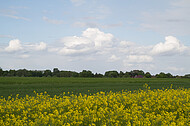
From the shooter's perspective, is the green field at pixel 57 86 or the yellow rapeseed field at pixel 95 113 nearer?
the yellow rapeseed field at pixel 95 113

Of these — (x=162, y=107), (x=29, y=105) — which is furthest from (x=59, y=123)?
(x=162, y=107)

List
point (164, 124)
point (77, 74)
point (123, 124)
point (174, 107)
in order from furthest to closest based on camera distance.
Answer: point (77, 74), point (174, 107), point (123, 124), point (164, 124)

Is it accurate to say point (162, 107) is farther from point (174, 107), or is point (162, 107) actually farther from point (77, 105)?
point (77, 105)

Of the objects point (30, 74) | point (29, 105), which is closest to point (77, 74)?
point (30, 74)

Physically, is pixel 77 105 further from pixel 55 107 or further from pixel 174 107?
pixel 174 107

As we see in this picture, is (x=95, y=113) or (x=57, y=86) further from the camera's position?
(x=57, y=86)

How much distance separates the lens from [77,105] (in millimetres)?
9211

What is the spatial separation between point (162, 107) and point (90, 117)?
12.8 feet

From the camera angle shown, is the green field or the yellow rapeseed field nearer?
the yellow rapeseed field

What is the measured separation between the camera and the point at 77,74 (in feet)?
219

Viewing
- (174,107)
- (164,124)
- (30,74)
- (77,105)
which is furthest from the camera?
(30,74)

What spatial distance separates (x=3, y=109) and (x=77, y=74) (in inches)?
2256

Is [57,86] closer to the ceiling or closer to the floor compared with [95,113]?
closer to the floor

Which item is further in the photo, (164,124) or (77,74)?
(77,74)
